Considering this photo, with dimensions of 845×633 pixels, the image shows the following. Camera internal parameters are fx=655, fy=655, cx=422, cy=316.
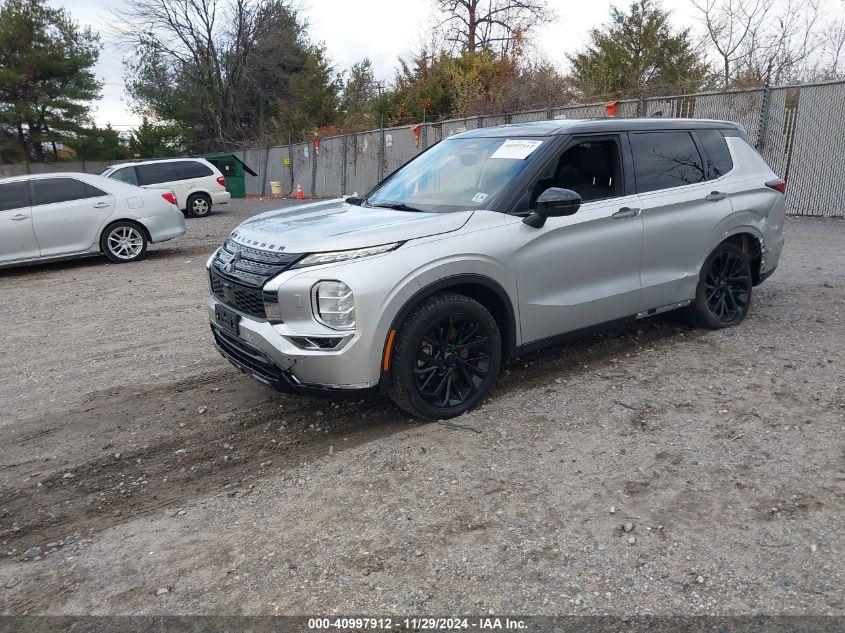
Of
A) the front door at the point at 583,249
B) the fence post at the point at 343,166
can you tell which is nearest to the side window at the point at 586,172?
the front door at the point at 583,249

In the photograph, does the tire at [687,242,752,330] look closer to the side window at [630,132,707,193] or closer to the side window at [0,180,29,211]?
the side window at [630,132,707,193]

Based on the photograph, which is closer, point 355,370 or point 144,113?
point 355,370

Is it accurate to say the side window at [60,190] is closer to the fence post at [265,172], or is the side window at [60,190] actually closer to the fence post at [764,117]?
the fence post at [764,117]

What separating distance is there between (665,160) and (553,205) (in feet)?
5.24

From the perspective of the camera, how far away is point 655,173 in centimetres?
510

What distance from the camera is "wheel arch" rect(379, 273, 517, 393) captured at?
12.4 ft

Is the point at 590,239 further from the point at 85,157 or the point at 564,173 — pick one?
the point at 85,157

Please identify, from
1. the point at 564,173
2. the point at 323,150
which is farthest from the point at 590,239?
the point at 323,150

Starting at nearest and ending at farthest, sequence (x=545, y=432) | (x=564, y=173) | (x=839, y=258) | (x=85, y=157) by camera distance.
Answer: (x=545, y=432), (x=564, y=173), (x=839, y=258), (x=85, y=157)

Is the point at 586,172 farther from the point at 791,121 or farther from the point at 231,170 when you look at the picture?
the point at 231,170

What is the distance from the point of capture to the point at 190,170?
62.4 ft

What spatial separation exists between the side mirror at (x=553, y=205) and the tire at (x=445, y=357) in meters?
0.70

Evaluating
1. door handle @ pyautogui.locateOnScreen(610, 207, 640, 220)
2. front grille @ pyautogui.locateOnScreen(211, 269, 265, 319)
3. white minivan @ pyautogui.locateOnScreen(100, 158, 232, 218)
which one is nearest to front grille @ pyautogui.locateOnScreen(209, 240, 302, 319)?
→ front grille @ pyautogui.locateOnScreen(211, 269, 265, 319)

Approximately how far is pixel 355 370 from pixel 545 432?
1.21 m
